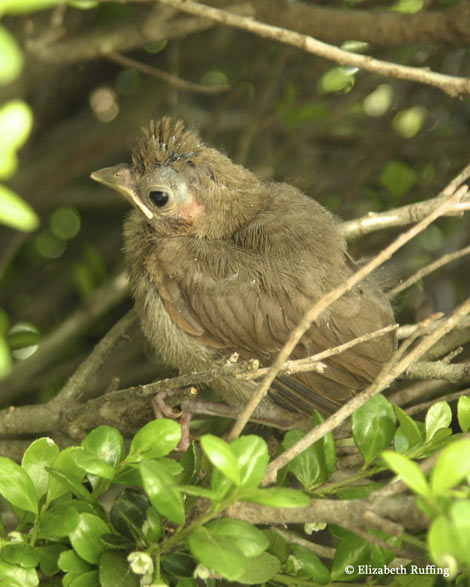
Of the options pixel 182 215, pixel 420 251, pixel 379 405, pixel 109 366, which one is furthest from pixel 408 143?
pixel 379 405

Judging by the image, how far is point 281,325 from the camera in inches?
77.5

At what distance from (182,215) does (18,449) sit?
2.84 ft

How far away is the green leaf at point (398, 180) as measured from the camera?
3.02m

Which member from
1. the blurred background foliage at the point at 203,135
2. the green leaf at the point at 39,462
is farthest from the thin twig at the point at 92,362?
the green leaf at the point at 39,462

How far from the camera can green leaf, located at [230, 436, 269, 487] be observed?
115cm

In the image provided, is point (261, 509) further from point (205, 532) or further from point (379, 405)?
point (379, 405)

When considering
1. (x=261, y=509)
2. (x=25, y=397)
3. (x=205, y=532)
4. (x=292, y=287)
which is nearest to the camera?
(x=205, y=532)

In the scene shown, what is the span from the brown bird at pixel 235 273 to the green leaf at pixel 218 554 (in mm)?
889

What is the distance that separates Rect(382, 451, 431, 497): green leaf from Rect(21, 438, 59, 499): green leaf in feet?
2.29

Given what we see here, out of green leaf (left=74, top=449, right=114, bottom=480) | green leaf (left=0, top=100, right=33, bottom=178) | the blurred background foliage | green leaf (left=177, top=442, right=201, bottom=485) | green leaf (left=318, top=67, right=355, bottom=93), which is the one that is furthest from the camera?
green leaf (left=318, top=67, right=355, bottom=93)

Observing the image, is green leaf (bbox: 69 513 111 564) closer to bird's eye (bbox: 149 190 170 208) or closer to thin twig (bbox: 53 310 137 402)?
thin twig (bbox: 53 310 137 402)

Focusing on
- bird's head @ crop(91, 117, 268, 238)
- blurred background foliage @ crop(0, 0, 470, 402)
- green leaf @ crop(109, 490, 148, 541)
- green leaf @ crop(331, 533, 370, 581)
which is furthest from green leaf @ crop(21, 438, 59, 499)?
blurred background foliage @ crop(0, 0, 470, 402)

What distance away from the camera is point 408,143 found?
323 centimetres

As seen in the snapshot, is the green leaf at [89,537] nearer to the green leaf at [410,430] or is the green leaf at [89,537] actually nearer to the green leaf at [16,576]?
the green leaf at [16,576]
